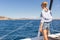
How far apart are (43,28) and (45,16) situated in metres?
0.32

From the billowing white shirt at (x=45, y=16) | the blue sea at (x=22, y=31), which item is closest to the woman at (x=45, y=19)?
the billowing white shirt at (x=45, y=16)

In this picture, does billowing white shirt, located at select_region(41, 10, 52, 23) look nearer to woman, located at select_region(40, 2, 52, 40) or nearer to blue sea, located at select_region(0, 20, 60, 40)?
woman, located at select_region(40, 2, 52, 40)

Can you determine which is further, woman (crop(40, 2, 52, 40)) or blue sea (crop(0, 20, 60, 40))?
blue sea (crop(0, 20, 60, 40))

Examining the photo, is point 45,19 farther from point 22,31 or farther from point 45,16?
point 22,31

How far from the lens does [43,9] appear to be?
5574 mm

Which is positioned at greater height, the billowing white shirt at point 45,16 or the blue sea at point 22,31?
the billowing white shirt at point 45,16

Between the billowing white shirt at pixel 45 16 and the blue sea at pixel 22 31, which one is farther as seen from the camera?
the blue sea at pixel 22 31

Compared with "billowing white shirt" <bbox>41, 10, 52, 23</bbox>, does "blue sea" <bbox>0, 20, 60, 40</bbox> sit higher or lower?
lower

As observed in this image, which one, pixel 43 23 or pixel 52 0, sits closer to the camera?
pixel 43 23

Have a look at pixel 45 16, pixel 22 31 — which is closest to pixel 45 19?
pixel 45 16

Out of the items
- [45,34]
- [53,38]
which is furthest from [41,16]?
[53,38]

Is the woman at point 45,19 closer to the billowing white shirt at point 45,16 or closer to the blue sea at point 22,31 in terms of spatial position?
the billowing white shirt at point 45,16

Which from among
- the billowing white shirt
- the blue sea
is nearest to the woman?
the billowing white shirt

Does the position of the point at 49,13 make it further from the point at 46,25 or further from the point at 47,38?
the point at 47,38
